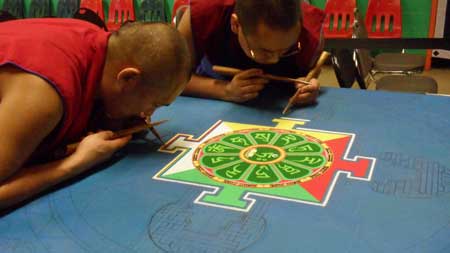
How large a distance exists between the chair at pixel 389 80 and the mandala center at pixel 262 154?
3.03ft

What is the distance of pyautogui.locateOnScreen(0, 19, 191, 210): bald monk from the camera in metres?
0.85

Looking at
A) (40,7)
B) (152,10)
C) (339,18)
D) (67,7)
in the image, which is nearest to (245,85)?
(339,18)

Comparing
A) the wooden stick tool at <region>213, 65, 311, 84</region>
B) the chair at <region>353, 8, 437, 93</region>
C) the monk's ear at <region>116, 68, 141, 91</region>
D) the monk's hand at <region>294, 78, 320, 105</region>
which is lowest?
the chair at <region>353, 8, 437, 93</region>

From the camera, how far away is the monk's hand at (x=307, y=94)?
1.36 metres

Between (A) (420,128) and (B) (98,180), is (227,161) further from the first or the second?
(A) (420,128)

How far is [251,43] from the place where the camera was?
4.12 ft

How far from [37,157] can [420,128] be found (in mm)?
881

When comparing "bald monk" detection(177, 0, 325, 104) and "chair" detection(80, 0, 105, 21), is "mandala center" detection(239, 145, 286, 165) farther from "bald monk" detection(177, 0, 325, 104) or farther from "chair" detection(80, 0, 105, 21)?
"chair" detection(80, 0, 105, 21)

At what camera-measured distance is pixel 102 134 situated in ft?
3.45

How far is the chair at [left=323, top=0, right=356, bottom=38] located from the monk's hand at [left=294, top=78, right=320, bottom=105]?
5.54 ft

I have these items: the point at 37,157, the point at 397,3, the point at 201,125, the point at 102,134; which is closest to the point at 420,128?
the point at 201,125

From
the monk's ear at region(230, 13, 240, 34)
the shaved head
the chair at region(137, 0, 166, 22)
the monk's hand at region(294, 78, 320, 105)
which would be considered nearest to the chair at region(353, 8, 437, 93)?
the monk's hand at region(294, 78, 320, 105)

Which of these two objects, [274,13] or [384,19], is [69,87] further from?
[384,19]

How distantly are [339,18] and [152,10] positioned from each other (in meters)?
1.23
